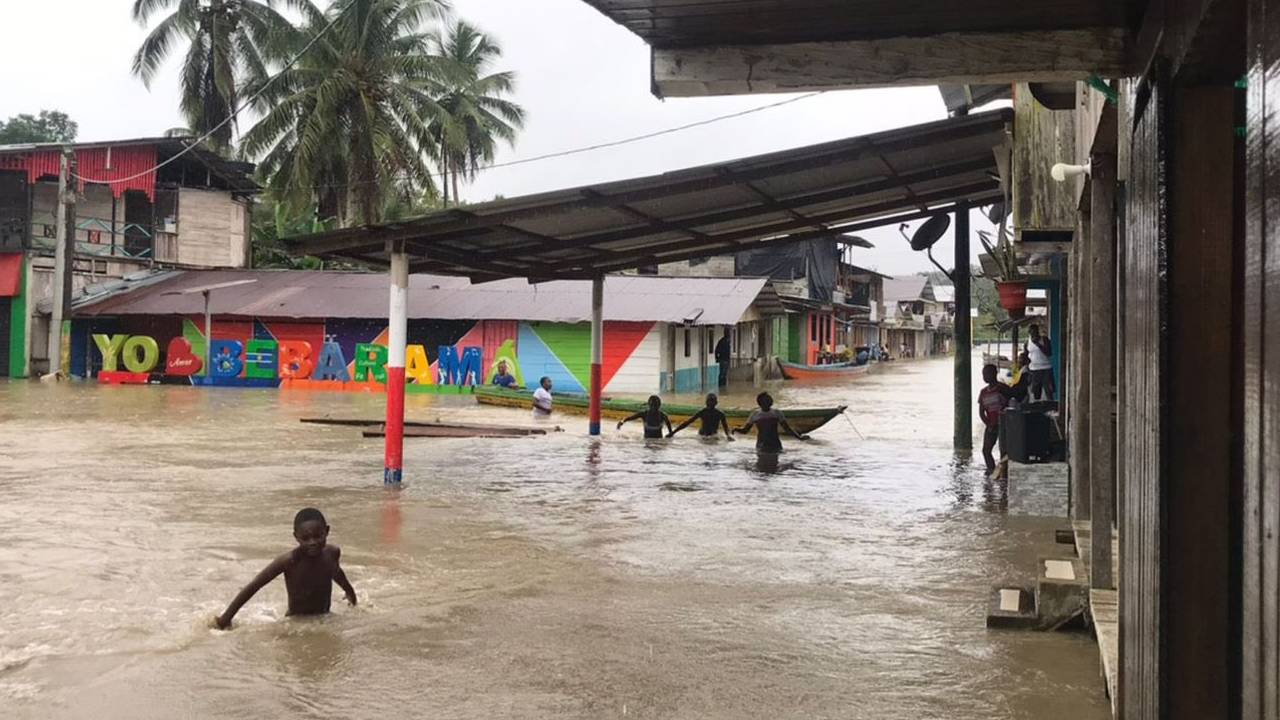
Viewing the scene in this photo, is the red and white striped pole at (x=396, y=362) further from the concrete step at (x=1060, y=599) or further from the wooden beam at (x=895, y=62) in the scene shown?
the wooden beam at (x=895, y=62)

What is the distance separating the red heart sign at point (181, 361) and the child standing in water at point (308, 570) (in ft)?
92.4

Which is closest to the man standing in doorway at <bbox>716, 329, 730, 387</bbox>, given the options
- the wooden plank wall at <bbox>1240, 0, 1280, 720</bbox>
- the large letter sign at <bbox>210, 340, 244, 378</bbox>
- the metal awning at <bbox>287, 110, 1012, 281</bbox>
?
the large letter sign at <bbox>210, 340, 244, 378</bbox>

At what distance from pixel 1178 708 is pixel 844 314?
180 feet

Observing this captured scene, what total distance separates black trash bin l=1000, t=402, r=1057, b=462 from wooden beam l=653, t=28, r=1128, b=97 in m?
7.53

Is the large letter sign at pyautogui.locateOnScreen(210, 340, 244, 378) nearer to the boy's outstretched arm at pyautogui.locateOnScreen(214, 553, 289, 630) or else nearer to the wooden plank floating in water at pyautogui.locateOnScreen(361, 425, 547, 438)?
the wooden plank floating in water at pyautogui.locateOnScreen(361, 425, 547, 438)

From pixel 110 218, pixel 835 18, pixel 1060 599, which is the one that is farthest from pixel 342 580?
pixel 110 218

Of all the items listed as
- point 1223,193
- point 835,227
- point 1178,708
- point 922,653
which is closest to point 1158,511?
point 1178,708

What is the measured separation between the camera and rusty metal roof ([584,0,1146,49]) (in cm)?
340

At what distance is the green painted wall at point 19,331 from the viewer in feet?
107

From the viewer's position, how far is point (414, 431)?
1870cm

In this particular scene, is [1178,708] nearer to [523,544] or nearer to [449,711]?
[449,711]

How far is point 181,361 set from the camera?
1286 inches

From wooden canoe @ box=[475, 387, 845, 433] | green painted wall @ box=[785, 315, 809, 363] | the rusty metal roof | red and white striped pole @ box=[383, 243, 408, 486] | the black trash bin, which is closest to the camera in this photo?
the rusty metal roof

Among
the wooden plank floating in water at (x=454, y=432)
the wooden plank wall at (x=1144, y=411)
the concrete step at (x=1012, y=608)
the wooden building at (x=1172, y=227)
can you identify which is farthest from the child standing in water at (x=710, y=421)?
the wooden plank wall at (x=1144, y=411)
